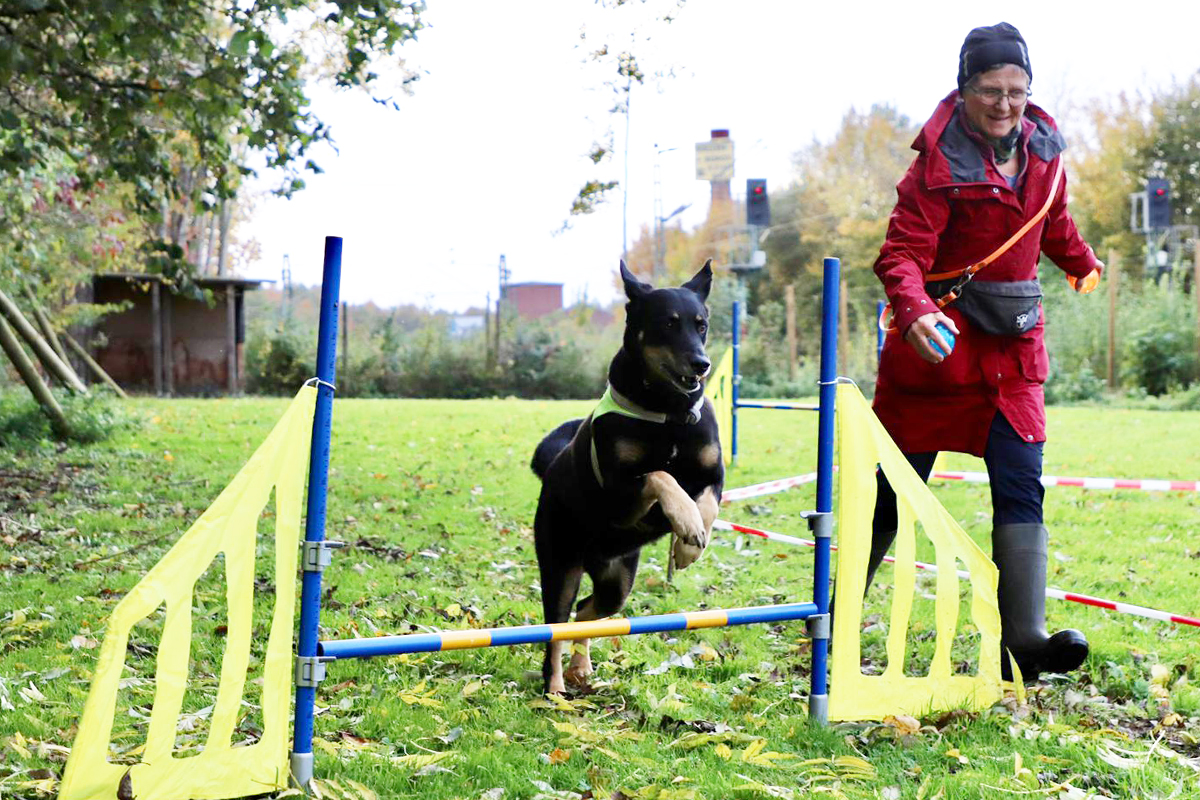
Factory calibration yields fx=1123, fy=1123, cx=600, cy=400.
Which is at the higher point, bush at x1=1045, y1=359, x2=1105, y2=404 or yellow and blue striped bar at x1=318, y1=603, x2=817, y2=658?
bush at x1=1045, y1=359, x2=1105, y2=404

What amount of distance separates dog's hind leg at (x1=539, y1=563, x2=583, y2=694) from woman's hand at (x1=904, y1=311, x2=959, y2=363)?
142cm

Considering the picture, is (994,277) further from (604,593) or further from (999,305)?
(604,593)

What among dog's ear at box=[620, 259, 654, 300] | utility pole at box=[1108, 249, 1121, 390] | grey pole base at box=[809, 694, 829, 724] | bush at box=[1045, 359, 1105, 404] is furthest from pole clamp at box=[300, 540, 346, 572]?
utility pole at box=[1108, 249, 1121, 390]

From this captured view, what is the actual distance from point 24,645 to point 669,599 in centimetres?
287

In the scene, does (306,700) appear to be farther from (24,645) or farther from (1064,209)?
(1064,209)

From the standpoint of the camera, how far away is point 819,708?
351 centimetres

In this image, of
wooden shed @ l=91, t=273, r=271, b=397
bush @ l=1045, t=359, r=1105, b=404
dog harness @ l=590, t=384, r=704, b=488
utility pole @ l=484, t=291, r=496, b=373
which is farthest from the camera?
utility pole @ l=484, t=291, r=496, b=373

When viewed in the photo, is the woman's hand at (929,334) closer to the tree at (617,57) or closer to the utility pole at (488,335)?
the tree at (617,57)

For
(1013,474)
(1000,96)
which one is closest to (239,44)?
(1000,96)

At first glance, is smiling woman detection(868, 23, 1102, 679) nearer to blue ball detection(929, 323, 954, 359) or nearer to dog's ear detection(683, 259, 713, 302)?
blue ball detection(929, 323, 954, 359)

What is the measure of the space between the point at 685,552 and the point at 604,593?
2.04 feet

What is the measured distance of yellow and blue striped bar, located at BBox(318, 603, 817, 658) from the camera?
2.97 metres

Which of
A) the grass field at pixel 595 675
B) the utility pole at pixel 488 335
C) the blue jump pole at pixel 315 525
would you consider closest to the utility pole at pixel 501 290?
the utility pole at pixel 488 335

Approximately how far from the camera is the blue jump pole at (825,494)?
352cm
